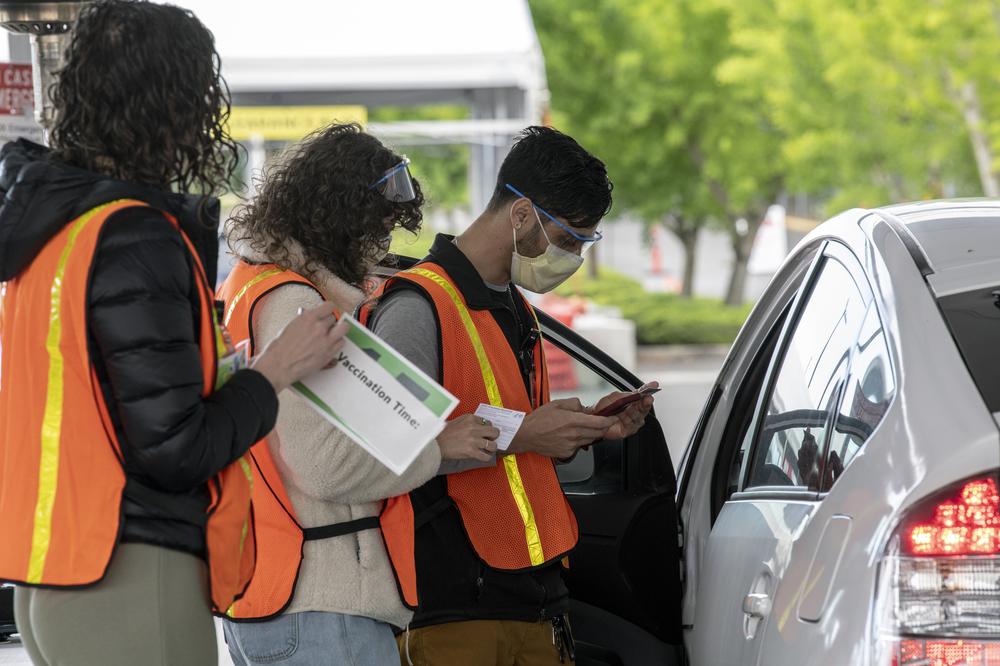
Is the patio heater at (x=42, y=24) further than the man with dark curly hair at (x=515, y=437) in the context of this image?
Yes

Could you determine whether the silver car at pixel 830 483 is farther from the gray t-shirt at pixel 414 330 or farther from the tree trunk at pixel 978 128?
the tree trunk at pixel 978 128

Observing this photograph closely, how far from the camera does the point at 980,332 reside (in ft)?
7.21

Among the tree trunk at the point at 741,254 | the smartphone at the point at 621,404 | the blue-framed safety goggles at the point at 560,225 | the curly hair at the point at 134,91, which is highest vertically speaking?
the tree trunk at the point at 741,254

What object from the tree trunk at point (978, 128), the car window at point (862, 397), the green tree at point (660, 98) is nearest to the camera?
the car window at point (862, 397)

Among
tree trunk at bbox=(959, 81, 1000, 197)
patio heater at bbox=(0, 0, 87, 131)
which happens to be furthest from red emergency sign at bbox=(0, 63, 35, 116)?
tree trunk at bbox=(959, 81, 1000, 197)

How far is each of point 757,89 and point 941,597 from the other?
25.7 m

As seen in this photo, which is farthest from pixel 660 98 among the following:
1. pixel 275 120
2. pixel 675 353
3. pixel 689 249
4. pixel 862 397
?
pixel 862 397

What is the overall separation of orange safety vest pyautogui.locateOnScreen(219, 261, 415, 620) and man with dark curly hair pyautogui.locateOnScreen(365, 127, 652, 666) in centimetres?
28

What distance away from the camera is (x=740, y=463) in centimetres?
337

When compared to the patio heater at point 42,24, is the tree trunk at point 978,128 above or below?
above

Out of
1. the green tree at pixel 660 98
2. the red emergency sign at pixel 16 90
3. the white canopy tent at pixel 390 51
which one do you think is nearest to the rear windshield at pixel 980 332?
the red emergency sign at pixel 16 90

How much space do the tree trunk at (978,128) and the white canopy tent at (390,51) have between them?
8181mm

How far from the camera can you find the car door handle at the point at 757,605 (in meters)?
2.42

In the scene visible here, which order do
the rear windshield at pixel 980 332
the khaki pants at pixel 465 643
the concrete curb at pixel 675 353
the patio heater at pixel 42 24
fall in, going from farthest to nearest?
the concrete curb at pixel 675 353
the patio heater at pixel 42 24
the khaki pants at pixel 465 643
the rear windshield at pixel 980 332
